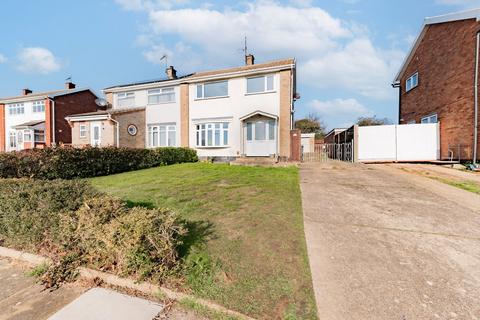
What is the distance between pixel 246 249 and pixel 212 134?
1569 centimetres

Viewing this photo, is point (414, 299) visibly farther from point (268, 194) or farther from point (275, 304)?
point (268, 194)

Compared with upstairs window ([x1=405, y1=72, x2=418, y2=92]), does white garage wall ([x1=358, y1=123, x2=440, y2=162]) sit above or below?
below

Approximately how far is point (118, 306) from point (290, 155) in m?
14.3

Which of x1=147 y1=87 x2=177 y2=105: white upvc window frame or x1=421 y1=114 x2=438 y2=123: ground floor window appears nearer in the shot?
x1=421 y1=114 x2=438 y2=123: ground floor window

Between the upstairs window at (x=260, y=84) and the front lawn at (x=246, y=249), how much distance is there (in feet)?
39.3

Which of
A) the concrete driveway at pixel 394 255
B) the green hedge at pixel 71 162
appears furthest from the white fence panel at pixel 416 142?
the green hedge at pixel 71 162

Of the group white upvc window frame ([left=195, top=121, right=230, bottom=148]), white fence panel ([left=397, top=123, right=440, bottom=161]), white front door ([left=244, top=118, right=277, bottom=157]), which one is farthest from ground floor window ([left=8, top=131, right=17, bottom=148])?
white fence panel ([left=397, top=123, right=440, bottom=161])

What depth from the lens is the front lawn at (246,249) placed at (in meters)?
2.80

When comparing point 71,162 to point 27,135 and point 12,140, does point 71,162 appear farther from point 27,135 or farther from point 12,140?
point 12,140

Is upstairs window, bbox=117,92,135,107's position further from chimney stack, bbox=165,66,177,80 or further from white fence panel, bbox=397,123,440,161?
white fence panel, bbox=397,123,440,161

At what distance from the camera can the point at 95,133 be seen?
792 inches

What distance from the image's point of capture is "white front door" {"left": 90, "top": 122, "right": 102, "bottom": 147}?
19.7 meters

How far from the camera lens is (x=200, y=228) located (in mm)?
4488

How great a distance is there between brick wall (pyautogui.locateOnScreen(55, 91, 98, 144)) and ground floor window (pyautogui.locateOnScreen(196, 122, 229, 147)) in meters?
15.9
